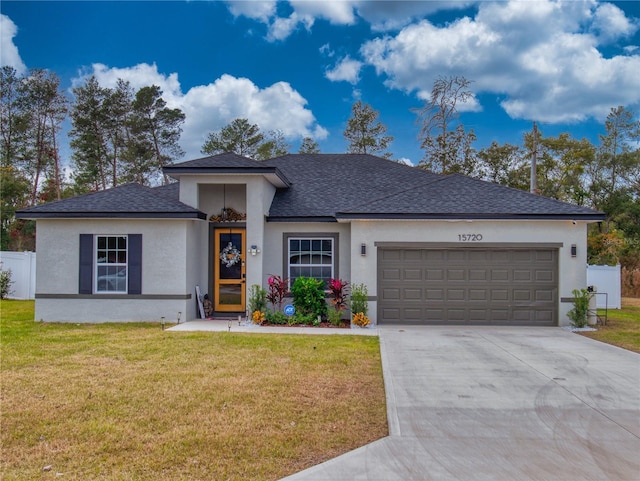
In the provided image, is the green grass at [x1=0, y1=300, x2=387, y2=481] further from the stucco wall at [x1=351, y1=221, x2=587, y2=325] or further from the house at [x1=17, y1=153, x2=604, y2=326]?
the stucco wall at [x1=351, y1=221, x2=587, y2=325]

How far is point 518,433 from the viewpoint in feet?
16.3

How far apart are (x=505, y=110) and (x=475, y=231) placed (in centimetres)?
1626

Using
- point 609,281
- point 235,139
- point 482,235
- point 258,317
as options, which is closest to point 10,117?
point 235,139

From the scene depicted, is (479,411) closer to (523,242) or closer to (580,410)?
(580,410)

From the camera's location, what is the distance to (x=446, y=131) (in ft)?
98.2

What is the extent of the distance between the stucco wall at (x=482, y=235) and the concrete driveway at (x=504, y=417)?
10.3 feet

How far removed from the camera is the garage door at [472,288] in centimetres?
1253

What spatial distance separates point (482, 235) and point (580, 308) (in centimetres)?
299

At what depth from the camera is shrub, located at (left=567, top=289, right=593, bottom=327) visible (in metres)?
12.2

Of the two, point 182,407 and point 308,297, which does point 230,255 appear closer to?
point 308,297

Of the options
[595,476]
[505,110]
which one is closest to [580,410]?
[595,476]

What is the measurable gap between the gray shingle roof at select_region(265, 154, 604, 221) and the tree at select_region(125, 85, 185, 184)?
696 inches

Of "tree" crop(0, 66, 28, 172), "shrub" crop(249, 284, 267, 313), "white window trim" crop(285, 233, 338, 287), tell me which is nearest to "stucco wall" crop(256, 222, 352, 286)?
"white window trim" crop(285, 233, 338, 287)

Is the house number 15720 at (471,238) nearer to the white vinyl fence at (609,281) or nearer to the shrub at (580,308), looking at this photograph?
the shrub at (580,308)
